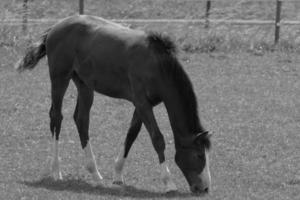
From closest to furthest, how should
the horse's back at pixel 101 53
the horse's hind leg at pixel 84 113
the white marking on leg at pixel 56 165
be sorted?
the horse's back at pixel 101 53, the white marking on leg at pixel 56 165, the horse's hind leg at pixel 84 113

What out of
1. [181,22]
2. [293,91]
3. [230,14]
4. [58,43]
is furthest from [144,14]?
[58,43]

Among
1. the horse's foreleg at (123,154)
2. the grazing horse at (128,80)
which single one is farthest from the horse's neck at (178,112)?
the horse's foreleg at (123,154)

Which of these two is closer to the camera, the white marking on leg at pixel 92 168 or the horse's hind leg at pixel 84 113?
the white marking on leg at pixel 92 168

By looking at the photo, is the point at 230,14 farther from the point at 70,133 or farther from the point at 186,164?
the point at 186,164

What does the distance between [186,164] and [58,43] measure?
242 centimetres

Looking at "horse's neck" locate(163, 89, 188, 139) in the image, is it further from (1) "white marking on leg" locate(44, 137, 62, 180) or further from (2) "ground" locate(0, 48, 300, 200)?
(1) "white marking on leg" locate(44, 137, 62, 180)

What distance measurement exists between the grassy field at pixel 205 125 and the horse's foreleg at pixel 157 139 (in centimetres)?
19

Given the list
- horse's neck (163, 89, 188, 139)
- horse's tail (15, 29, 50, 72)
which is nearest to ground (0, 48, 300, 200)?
horse's neck (163, 89, 188, 139)

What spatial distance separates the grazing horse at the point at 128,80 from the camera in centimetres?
869

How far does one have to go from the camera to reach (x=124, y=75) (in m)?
9.20

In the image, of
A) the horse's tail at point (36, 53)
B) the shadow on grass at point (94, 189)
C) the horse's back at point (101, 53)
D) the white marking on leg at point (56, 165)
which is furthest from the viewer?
the horse's tail at point (36, 53)

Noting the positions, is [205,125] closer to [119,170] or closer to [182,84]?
[182,84]

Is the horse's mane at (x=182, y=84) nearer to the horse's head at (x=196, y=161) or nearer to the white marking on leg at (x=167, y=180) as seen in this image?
the horse's head at (x=196, y=161)

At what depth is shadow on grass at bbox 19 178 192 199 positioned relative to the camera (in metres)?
8.53
